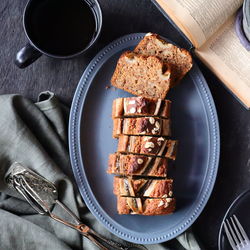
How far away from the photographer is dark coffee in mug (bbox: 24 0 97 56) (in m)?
1.74

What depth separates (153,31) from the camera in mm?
1893

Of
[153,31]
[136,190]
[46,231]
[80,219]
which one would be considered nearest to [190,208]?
[136,190]

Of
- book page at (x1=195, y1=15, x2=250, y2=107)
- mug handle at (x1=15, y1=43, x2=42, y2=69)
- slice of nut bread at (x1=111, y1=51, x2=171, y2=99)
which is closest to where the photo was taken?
mug handle at (x1=15, y1=43, x2=42, y2=69)

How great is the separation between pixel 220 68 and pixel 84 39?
0.55 metres

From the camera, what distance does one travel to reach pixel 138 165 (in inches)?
66.8

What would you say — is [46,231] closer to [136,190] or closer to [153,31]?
[136,190]

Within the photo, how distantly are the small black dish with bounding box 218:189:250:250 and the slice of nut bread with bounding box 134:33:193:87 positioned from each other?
51 centimetres

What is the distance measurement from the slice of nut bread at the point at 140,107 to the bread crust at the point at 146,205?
307 mm

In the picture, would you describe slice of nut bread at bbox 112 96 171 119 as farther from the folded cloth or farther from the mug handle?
the mug handle

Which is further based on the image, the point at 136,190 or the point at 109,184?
the point at 109,184

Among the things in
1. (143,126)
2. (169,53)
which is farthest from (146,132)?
(169,53)

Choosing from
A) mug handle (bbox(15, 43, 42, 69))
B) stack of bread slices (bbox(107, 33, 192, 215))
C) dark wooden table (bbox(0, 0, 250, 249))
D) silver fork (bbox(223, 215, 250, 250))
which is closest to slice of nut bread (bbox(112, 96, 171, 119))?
stack of bread slices (bbox(107, 33, 192, 215))

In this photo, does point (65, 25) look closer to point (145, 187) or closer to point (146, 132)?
point (146, 132)

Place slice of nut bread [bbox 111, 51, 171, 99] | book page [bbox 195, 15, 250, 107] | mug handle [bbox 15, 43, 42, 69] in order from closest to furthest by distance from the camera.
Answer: mug handle [bbox 15, 43, 42, 69] < slice of nut bread [bbox 111, 51, 171, 99] < book page [bbox 195, 15, 250, 107]
